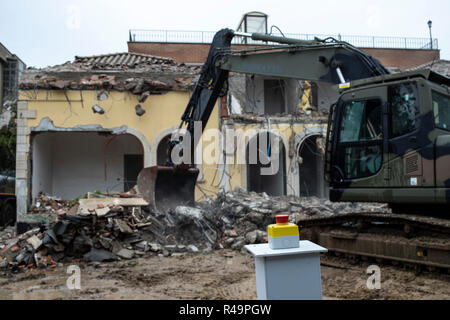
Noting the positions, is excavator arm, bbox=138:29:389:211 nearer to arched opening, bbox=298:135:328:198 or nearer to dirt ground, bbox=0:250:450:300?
dirt ground, bbox=0:250:450:300

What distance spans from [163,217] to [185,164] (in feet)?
4.72

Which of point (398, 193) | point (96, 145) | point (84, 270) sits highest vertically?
point (96, 145)

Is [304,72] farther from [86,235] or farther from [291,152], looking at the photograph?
[291,152]

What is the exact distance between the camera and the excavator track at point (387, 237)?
199 inches

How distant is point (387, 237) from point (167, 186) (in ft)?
19.9

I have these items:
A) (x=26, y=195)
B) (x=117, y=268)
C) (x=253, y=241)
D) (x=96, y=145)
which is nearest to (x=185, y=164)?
(x=253, y=241)

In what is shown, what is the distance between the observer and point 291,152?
15992mm

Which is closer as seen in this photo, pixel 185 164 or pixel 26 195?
pixel 185 164

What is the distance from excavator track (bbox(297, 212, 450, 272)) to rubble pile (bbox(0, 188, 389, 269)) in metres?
2.41

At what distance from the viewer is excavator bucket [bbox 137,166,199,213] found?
400 inches

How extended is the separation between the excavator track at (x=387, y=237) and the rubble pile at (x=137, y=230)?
2.41 metres
